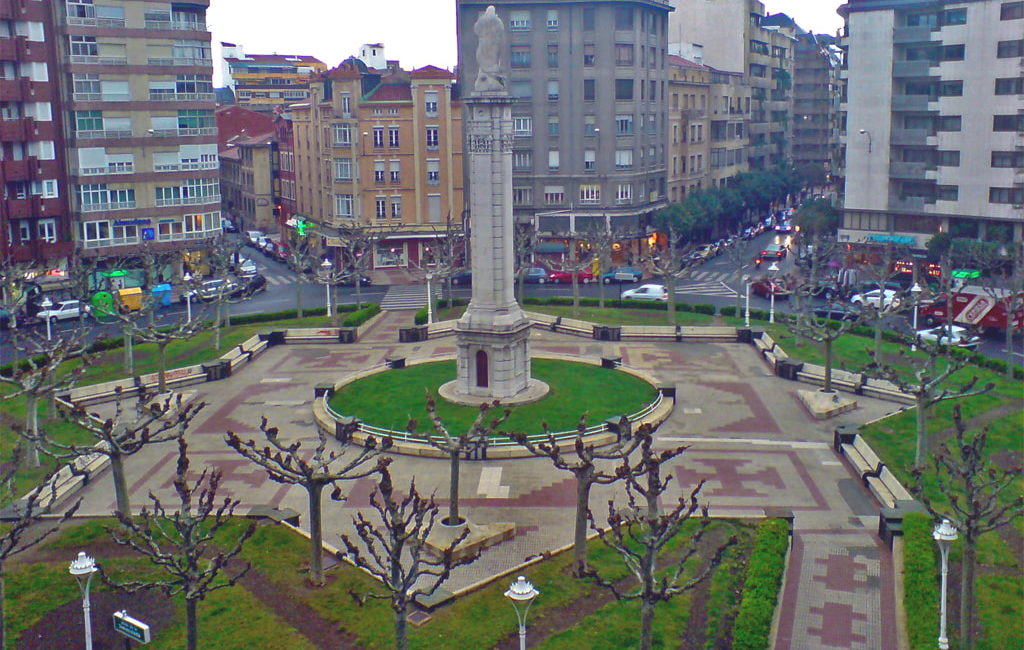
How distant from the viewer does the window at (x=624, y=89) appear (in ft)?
292

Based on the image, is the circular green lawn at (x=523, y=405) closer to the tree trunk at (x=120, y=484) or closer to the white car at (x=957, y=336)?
the tree trunk at (x=120, y=484)

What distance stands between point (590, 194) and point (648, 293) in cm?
2091

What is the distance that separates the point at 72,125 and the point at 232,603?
5627 cm

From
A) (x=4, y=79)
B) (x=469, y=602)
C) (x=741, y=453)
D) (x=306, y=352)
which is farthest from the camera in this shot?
(x=4, y=79)

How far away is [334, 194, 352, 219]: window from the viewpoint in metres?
87.7

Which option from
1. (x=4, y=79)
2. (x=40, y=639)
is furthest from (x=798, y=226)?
(x=40, y=639)

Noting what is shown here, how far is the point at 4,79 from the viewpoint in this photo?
70438mm

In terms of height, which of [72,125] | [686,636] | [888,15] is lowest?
[686,636]

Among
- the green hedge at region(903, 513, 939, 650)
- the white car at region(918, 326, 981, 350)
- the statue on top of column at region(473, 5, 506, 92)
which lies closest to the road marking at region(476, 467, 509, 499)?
the green hedge at region(903, 513, 939, 650)

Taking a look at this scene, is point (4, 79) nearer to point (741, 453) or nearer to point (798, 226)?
point (741, 453)

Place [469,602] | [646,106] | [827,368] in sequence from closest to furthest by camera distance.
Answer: [469,602]
[827,368]
[646,106]

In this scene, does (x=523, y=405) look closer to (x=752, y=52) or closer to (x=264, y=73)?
(x=752, y=52)

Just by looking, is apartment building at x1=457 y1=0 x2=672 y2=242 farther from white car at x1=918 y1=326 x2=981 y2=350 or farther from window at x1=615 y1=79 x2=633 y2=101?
white car at x1=918 y1=326 x2=981 y2=350

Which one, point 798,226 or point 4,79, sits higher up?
point 4,79
